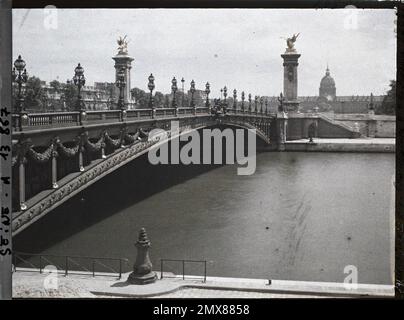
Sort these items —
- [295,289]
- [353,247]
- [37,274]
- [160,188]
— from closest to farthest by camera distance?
[295,289] → [37,274] → [353,247] → [160,188]

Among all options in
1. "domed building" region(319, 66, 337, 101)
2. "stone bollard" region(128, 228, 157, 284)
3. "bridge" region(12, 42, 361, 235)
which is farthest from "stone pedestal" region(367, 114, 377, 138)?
"domed building" region(319, 66, 337, 101)

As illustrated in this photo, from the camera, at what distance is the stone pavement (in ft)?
39.2

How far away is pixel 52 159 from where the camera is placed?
16.3 meters

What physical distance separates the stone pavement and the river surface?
2283mm

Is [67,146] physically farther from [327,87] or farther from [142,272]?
[327,87]

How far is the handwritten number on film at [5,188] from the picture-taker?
18.9ft

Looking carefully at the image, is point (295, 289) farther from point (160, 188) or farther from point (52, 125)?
point (160, 188)

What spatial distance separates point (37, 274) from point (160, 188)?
61.6ft

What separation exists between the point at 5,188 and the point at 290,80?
2988 inches

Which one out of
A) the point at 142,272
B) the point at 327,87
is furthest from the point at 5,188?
the point at 327,87

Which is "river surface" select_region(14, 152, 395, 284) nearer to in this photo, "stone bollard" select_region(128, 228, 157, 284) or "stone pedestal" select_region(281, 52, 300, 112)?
"stone bollard" select_region(128, 228, 157, 284)

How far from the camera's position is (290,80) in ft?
260
